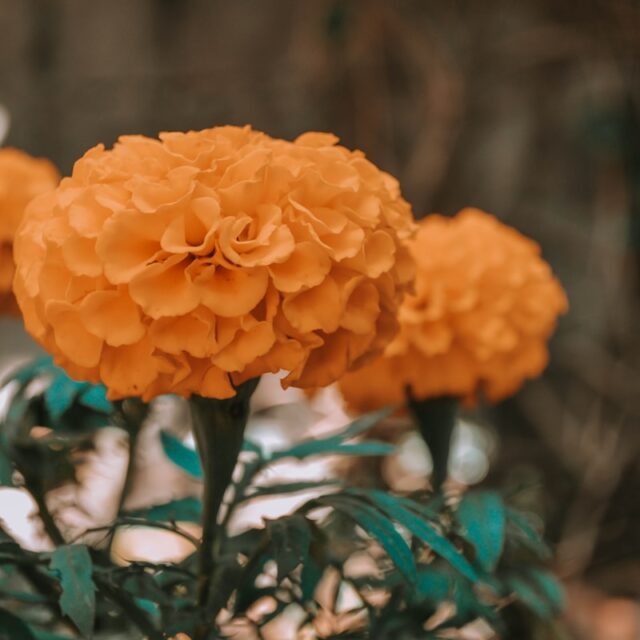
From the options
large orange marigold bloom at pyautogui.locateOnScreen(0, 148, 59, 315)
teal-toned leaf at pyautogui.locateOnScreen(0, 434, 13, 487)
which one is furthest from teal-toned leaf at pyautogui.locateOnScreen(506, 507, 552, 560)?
large orange marigold bloom at pyautogui.locateOnScreen(0, 148, 59, 315)

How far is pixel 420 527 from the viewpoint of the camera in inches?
23.9

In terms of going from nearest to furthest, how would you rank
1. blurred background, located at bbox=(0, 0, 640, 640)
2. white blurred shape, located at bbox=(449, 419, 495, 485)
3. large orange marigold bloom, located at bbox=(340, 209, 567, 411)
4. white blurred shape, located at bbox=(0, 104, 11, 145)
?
large orange marigold bloom, located at bbox=(340, 209, 567, 411)
white blurred shape, located at bbox=(449, 419, 495, 485)
blurred background, located at bbox=(0, 0, 640, 640)
white blurred shape, located at bbox=(0, 104, 11, 145)

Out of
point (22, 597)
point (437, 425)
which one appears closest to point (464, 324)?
point (437, 425)

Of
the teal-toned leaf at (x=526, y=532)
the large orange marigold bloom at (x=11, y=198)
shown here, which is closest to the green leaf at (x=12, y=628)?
the teal-toned leaf at (x=526, y=532)

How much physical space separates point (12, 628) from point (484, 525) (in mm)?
297

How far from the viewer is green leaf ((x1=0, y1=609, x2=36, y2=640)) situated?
2.00 ft

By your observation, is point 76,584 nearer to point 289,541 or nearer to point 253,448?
point 289,541

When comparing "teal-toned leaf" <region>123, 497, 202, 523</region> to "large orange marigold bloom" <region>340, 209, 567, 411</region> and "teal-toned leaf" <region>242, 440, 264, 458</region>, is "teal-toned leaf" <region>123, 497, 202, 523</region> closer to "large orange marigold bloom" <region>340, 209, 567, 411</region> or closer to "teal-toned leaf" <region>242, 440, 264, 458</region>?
"teal-toned leaf" <region>242, 440, 264, 458</region>

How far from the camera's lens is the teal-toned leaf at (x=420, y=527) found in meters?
0.59

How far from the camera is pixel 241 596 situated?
0.71 metres

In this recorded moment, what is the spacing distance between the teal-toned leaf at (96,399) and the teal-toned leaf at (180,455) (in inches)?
2.2

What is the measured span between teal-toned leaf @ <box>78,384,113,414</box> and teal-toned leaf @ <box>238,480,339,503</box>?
0.11m

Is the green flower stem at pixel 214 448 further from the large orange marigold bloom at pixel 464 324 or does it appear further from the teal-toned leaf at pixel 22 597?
the large orange marigold bloom at pixel 464 324

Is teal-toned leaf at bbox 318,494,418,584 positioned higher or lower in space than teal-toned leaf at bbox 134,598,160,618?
higher
